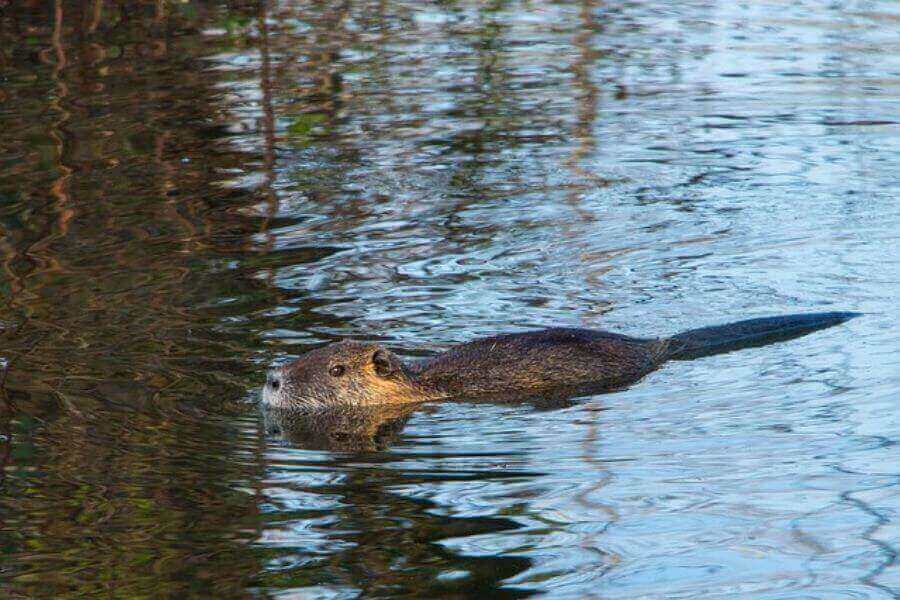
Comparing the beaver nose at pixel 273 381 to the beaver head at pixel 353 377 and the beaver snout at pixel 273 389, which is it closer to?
the beaver snout at pixel 273 389

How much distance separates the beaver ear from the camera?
19.2ft

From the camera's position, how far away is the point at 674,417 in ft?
17.8

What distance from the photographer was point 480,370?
5.86 m

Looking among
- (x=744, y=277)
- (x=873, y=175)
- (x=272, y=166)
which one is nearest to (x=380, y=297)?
(x=744, y=277)

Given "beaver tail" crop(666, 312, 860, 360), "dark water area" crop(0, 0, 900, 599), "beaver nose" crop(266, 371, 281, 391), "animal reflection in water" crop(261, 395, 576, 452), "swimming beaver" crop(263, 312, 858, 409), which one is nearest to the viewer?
"dark water area" crop(0, 0, 900, 599)

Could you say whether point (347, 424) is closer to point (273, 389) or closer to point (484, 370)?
point (273, 389)

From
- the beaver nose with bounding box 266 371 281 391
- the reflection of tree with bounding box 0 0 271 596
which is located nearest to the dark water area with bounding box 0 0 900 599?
the reflection of tree with bounding box 0 0 271 596

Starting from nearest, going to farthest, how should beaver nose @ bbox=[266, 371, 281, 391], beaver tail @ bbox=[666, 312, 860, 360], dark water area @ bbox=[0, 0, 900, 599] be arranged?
dark water area @ bbox=[0, 0, 900, 599] → beaver nose @ bbox=[266, 371, 281, 391] → beaver tail @ bbox=[666, 312, 860, 360]

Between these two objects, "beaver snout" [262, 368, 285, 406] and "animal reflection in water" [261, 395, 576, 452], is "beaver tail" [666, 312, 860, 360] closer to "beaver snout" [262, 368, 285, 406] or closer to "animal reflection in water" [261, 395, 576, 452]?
"animal reflection in water" [261, 395, 576, 452]

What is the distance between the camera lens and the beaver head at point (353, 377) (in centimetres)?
586

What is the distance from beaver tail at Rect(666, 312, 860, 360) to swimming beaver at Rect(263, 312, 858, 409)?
17 centimetres

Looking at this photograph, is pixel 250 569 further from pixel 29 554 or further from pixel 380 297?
pixel 380 297

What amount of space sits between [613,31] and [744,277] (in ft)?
18.1

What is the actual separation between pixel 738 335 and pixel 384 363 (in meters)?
1.42
